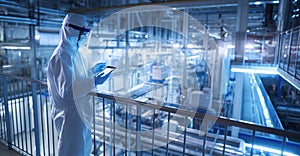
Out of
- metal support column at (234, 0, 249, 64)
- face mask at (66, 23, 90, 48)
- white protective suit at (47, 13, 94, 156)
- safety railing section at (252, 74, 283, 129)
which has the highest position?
metal support column at (234, 0, 249, 64)

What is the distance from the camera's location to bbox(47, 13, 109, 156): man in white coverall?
132 cm

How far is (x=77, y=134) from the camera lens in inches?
57.1

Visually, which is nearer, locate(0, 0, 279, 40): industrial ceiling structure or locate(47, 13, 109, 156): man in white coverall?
locate(47, 13, 109, 156): man in white coverall

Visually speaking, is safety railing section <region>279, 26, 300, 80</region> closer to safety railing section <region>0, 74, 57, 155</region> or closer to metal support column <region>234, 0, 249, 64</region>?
metal support column <region>234, 0, 249, 64</region>

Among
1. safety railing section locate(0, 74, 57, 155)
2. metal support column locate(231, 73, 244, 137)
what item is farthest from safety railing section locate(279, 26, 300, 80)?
safety railing section locate(0, 74, 57, 155)

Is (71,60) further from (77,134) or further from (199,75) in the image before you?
(199,75)

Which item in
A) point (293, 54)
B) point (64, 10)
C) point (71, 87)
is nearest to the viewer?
point (71, 87)

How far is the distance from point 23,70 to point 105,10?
365cm

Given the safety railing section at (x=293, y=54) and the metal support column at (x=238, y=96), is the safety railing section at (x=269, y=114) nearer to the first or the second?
the metal support column at (x=238, y=96)

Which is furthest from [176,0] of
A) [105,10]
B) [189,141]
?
[189,141]

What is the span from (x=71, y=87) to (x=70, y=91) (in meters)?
0.03

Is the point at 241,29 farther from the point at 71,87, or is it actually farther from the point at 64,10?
the point at 64,10

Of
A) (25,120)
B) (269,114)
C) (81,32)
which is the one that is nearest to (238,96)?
(269,114)

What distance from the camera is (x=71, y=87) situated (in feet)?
4.30
